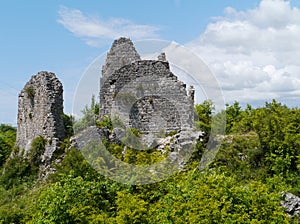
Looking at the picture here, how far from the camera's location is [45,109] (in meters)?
17.9

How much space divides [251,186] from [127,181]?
359 centimetres

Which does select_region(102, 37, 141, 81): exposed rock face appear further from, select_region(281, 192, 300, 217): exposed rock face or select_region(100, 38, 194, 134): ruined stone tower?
A: select_region(281, 192, 300, 217): exposed rock face

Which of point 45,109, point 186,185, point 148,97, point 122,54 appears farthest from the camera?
point 122,54

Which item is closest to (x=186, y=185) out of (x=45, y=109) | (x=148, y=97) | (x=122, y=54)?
(x=148, y=97)

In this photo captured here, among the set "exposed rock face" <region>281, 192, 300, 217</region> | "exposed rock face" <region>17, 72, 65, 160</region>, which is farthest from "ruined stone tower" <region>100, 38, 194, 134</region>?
"exposed rock face" <region>281, 192, 300, 217</region>

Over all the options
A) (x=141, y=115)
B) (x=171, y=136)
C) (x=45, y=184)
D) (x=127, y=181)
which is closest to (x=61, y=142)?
(x=45, y=184)

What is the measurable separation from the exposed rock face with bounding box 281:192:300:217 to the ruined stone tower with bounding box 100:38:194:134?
602 centimetres

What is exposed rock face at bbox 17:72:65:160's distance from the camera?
1762 cm

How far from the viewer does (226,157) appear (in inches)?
574

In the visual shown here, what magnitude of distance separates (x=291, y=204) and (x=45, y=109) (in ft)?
35.6

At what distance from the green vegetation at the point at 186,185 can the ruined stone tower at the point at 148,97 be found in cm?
73

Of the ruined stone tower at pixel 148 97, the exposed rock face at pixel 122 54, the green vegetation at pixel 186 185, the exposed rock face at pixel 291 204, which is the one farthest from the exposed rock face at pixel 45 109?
the exposed rock face at pixel 291 204

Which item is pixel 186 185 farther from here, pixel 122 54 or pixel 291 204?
pixel 122 54

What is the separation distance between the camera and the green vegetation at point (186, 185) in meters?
9.99
